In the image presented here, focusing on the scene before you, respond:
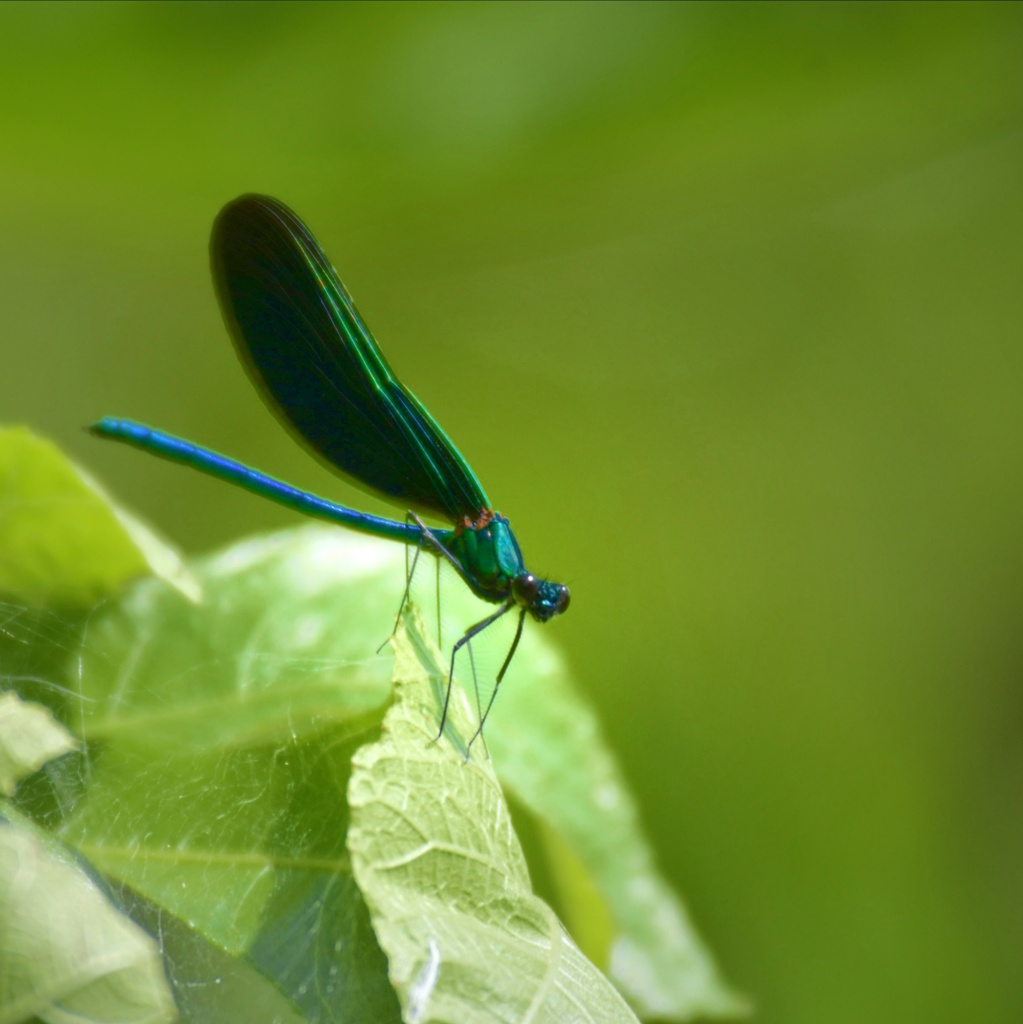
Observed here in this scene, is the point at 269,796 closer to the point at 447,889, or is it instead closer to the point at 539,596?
the point at 447,889

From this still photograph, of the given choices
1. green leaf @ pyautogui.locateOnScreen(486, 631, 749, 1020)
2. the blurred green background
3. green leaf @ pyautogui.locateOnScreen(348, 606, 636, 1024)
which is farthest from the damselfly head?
the blurred green background

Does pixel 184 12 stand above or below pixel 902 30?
below

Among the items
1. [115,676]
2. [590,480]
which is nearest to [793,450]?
[590,480]

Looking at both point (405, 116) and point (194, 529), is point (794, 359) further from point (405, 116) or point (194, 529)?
point (194, 529)

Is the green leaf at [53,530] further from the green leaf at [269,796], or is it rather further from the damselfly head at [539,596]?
the damselfly head at [539,596]

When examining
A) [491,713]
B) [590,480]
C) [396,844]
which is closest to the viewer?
[396,844]

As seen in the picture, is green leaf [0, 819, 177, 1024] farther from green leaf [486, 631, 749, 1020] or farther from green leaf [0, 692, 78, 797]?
green leaf [486, 631, 749, 1020]

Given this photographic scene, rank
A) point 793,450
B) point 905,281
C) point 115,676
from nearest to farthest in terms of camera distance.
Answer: point 115,676 → point 793,450 → point 905,281
